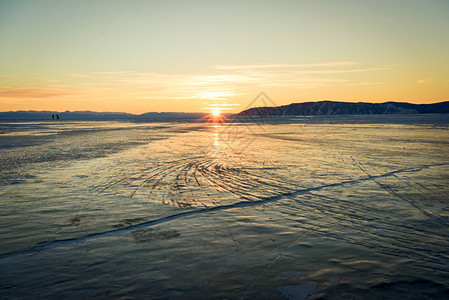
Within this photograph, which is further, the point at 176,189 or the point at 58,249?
the point at 176,189

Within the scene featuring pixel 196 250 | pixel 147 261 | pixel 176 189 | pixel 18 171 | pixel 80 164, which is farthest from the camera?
pixel 80 164

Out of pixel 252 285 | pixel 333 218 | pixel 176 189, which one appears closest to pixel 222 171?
pixel 176 189

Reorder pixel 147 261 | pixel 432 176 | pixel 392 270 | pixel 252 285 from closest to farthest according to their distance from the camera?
pixel 252 285 < pixel 392 270 < pixel 147 261 < pixel 432 176

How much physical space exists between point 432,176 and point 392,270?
9.68 meters

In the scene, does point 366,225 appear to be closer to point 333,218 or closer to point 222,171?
point 333,218

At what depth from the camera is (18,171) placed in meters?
14.3

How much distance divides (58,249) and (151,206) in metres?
3.18

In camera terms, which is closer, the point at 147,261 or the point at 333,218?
the point at 147,261

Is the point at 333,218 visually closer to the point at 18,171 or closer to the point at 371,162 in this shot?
the point at 371,162

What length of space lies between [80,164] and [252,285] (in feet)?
47.2

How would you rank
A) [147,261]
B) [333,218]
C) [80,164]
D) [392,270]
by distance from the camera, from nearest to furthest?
1. [392,270]
2. [147,261]
3. [333,218]
4. [80,164]

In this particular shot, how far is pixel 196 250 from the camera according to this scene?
6.15 metres

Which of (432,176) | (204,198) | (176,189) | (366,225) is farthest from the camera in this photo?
(432,176)

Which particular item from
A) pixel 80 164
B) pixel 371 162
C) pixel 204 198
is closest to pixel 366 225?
pixel 204 198
